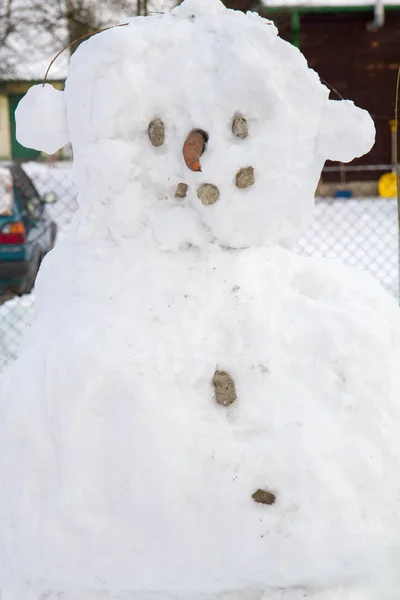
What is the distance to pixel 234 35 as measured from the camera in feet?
6.73

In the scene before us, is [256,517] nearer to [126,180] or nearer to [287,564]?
[287,564]

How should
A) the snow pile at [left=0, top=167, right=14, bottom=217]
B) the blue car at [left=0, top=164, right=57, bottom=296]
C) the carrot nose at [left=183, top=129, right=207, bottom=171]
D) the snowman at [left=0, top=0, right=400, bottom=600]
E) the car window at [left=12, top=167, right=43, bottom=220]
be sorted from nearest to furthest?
the snowman at [left=0, top=0, right=400, bottom=600] < the carrot nose at [left=183, top=129, right=207, bottom=171] < the blue car at [left=0, top=164, right=57, bottom=296] < the snow pile at [left=0, top=167, right=14, bottom=217] < the car window at [left=12, top=167, right=43, bottom=220]

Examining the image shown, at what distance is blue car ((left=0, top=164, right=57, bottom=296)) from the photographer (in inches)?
254

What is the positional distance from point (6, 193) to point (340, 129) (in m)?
5.14

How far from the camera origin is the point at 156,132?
6.85ft

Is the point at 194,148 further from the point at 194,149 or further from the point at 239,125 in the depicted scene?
the point at 239,125

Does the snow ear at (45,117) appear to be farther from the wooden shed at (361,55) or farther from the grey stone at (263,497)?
the wooden shed at (361,55)

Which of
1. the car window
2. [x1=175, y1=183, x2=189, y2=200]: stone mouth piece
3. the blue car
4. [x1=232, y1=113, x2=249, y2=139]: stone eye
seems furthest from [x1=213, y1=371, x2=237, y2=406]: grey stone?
the car window

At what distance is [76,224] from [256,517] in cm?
A: 104

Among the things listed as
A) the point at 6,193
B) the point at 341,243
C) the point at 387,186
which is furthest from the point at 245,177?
the point at 387,186

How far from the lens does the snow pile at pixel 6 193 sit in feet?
21.7

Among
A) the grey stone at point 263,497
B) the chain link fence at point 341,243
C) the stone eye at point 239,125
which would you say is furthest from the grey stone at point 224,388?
the chain link fence at point 341,243

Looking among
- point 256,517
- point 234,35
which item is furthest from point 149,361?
point 234,35

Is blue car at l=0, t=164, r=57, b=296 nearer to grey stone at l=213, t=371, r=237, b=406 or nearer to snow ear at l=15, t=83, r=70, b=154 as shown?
snow ear at l=15, t=83, r=70, b=154
